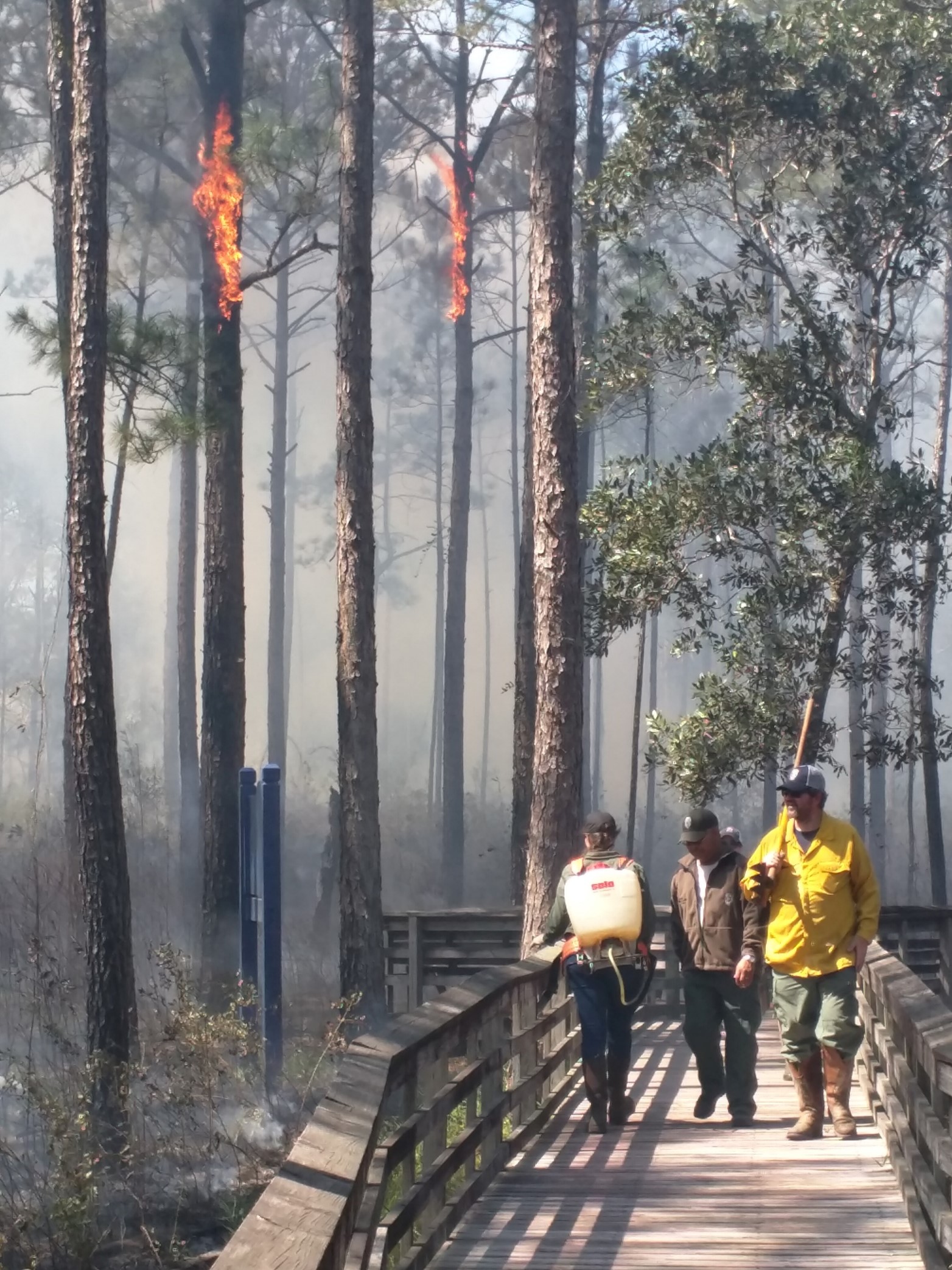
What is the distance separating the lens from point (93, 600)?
13.8 m

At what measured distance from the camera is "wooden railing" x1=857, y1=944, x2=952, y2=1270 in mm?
5836

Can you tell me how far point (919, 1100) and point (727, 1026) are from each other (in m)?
2.94

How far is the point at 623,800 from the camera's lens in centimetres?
6281

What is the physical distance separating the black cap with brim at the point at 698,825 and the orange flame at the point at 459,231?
2377 cm

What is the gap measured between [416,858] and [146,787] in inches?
302

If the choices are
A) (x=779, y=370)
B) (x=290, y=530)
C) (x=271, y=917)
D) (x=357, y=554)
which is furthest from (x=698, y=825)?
(x=290, y=530)

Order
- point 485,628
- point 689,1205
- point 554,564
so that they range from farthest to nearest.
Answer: point 485,628
point 554,564
point 689,1205

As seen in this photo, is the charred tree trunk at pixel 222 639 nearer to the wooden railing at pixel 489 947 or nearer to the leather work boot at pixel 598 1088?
the wooden railing at pixel 489 947

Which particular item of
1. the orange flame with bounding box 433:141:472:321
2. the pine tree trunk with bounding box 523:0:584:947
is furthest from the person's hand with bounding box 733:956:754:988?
the orange flame with bounding box 433:141:472:321

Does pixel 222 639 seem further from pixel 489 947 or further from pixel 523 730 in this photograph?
pixel 489 947

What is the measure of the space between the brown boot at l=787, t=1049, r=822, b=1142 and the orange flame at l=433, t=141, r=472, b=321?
80.7ft

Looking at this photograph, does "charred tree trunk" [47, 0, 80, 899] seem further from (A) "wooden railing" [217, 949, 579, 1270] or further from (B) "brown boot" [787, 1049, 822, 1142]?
(B) "brown boot" [787, 1049, 822, 1142]

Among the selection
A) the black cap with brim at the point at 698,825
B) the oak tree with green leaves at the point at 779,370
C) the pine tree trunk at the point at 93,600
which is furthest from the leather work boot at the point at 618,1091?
the oak tree with green leaves at the point at 779,370

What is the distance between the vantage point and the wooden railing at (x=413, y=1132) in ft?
12.8
